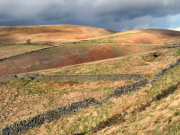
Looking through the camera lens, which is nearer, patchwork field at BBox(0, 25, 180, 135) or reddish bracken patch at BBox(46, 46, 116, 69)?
patchwork field at BBox(0, 25, 180, 135)

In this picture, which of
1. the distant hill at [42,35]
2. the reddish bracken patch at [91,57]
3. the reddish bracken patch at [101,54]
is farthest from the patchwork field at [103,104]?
the distant hill at [42,35]

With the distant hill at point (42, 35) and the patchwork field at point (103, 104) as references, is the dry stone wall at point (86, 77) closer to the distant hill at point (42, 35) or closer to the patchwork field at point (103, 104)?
the patchwork field at point (103, 104)

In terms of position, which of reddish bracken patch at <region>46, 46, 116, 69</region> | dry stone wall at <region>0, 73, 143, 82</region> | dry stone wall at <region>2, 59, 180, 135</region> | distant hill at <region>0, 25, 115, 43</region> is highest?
distant hill at <region>0, 25, 115, 43</region>

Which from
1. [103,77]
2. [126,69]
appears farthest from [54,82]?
[126,69]

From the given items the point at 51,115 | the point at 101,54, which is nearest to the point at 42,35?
the point at 101,54

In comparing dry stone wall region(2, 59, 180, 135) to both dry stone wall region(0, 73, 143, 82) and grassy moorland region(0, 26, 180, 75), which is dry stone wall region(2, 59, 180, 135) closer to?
dry stone wall region(0, 73, 143, 82)

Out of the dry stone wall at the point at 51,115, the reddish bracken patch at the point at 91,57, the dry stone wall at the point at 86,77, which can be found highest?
the reddish bracken patch at the point at 91,57

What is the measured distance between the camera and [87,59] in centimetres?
→ 6069

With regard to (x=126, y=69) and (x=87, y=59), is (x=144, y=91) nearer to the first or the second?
(x=126, y=69)

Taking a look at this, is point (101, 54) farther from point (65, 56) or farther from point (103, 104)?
point (103, 104)

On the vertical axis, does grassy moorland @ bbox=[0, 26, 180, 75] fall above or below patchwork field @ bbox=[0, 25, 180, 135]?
above

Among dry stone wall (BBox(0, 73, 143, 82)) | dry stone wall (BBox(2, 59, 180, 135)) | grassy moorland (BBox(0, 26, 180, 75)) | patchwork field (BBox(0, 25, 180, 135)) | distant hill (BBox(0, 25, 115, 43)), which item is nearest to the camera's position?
patchwork field (BBox(0, 25, 180, 135))

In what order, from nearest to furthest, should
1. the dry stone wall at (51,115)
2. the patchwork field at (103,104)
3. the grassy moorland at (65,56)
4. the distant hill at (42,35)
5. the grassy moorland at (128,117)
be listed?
1. the grassy moorland at (128,117)
2. the patchwork field at (103,104)
3. the dry stone wall at (51,115)
4. the grassy moorland at (65,56)
5. the distant hill at (42,35)

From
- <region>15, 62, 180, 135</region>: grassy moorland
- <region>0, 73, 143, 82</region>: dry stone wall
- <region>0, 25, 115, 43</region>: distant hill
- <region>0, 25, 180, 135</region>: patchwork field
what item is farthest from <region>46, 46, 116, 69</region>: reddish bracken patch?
<region>15, 62, 180, 135</region>: grassy moorland
